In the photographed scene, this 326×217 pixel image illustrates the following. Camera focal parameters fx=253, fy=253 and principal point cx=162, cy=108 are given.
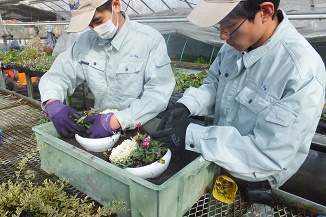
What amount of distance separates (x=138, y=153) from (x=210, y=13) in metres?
0.69

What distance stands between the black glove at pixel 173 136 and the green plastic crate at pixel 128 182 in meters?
0.21

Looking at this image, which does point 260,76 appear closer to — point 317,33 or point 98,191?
point 98,191

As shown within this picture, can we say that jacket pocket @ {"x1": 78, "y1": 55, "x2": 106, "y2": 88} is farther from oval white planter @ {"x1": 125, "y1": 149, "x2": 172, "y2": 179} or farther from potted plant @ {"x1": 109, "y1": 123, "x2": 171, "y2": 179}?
oval white planter @ {"x1": 125, "y1": 149, "x2": 172, "y2": 179}

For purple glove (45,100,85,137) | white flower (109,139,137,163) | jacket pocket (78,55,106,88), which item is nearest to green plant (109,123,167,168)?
white flower (109,139,137,163)

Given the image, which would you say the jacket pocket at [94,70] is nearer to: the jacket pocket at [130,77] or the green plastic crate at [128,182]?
the jacket pocket at [130,77]

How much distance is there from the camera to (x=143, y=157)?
1.19 m

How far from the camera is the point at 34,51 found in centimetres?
551

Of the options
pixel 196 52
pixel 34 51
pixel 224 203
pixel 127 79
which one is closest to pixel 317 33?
pixel 196 52

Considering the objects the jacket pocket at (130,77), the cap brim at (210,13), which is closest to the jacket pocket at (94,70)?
the jacket pocket at (130,77)

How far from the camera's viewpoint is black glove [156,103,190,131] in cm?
137

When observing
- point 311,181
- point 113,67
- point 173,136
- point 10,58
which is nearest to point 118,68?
point 113,67

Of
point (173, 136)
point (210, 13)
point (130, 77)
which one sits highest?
point (210, 13)

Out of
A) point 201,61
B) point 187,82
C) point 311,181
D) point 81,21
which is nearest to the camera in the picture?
point 81,21

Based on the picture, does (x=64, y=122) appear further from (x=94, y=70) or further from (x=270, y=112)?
(x=270, y=112)
